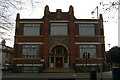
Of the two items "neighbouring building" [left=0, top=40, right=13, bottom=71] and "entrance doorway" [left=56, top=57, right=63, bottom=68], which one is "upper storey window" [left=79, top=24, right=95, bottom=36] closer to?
"entrance doorway" [left=56, top=57, right=63, bottom=68]

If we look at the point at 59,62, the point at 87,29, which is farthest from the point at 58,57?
the point at 87,29

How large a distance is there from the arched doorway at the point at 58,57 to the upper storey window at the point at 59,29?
3.19 meters

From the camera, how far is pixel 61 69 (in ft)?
129

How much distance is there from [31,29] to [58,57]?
9252 millimetres

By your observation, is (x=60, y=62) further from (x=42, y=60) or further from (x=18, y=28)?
(x=18, y=28)

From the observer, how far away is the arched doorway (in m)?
40.8

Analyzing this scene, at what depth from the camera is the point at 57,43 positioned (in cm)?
4091

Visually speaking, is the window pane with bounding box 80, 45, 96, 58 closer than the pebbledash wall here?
No

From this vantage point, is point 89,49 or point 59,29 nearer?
point 89,49

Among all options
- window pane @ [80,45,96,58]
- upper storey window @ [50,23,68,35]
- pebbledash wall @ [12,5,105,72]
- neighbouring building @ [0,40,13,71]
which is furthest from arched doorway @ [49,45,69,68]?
neighbouring building @ [0,40,13,71]

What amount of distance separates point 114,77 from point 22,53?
30.8m

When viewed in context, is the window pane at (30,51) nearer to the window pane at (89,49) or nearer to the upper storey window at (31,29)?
the upper storey window at (31,29)

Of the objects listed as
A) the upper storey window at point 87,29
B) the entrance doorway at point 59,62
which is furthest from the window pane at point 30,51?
the upper storey window at point 87,29

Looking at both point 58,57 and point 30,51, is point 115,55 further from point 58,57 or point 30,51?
point 30,51
